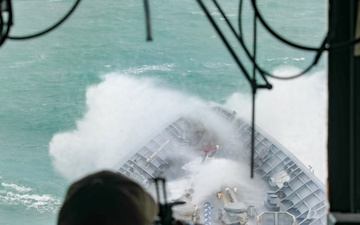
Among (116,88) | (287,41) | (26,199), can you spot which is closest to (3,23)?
(287,41)

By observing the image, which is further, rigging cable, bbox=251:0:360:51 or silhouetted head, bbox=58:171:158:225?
rigging cable, bbox=251:0:360:51

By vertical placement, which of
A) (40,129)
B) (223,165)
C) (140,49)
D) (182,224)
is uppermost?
(182,224)

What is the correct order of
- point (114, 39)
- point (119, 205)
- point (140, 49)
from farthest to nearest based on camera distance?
point (114, 39) < point (140, 49) < point (119, 205)

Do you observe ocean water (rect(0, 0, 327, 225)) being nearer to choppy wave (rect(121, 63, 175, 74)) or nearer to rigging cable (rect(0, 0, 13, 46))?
choppy wave (rect(121, 63, 175, 74))

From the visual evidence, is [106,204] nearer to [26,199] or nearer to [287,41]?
[287,41]

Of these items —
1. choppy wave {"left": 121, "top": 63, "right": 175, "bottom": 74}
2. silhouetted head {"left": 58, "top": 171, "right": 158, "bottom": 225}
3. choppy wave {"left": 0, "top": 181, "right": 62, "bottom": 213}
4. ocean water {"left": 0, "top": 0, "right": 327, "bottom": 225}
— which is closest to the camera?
silhouetted head {"left": 58, "top": 171, "right": 158, "bottom": 225}

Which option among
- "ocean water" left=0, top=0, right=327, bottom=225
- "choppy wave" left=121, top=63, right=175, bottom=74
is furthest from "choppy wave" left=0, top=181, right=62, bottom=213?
"choppy wave" left=121, top=63, right=175, bottom=74

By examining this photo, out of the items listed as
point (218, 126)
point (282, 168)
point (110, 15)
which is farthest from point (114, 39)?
point (282, 168)

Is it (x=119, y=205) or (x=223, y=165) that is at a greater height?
(x=119, y=205)

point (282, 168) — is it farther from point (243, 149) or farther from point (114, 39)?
point (114, 39)
